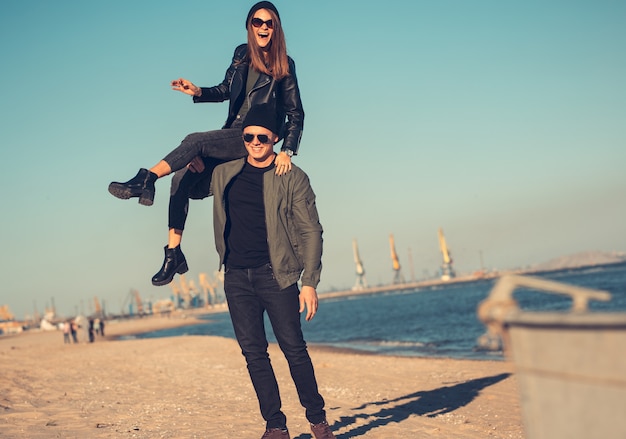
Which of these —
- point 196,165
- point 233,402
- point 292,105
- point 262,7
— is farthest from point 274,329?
point 233,402

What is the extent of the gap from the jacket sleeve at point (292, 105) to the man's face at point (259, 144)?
0.54ft

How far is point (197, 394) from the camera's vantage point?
918 cm

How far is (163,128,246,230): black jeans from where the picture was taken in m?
4.29

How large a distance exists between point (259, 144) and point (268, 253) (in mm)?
778

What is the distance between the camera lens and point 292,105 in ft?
15.3

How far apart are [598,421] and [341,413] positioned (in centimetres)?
600

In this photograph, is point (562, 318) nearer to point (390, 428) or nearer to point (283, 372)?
point (390, 428)

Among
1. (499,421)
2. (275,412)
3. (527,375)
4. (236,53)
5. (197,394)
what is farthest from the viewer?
(197,394)

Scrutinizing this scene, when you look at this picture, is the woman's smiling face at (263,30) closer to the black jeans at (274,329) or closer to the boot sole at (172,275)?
the black jeans at (274,329)

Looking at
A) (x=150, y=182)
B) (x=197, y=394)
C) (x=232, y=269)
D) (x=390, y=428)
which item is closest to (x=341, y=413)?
(x=390, y=428)

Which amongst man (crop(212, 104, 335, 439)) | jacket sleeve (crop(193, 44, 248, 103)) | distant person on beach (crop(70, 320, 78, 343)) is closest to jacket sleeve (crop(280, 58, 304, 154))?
man (crop(212, 104, 335, 439))

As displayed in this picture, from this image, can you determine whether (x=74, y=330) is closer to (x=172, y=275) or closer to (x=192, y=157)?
(x=172, y=275)

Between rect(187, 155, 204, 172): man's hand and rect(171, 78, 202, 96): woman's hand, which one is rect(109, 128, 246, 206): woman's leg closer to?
rect(187, 155, 204, 172): man's hand

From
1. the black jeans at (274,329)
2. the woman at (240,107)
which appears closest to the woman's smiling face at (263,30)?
the woman at (240,107)
